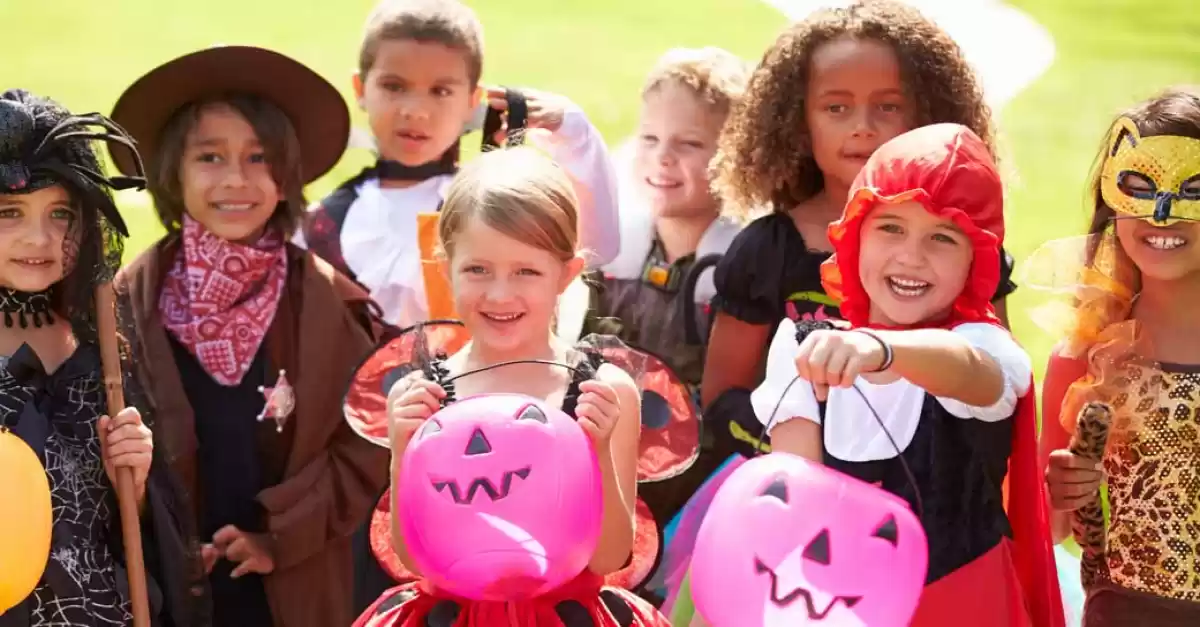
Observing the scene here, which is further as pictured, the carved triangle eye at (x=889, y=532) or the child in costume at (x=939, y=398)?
the child in costume at (x=939, y=398)

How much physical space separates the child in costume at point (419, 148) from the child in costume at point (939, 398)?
4.42 ft

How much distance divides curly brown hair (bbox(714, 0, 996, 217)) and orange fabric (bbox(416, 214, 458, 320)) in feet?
2.56

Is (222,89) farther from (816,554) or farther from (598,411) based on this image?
(816,554)

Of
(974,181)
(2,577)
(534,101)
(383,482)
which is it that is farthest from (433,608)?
(534,101)

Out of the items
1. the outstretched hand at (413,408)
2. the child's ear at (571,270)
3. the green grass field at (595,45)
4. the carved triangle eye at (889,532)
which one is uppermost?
the green grass field at (595,45)

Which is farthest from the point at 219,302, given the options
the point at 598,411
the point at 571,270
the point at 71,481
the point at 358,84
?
the point at 598,411

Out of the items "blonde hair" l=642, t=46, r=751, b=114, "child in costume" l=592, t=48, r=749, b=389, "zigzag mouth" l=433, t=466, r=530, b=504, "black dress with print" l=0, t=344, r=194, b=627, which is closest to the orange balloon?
"black dress with print" l=0, t=344, r=194, b=627

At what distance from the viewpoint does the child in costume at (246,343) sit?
3.37 meters

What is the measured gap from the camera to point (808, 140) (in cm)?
338

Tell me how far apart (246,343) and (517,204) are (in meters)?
1.09

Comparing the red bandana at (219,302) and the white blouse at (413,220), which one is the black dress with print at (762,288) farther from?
the red bandana at (219,302)

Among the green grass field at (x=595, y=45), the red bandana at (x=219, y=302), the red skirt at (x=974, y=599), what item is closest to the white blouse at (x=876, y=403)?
the red skirt at (x=974, y=599)

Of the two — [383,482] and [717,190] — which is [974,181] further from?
[383,482]

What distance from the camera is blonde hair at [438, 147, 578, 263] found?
8.55 ft
